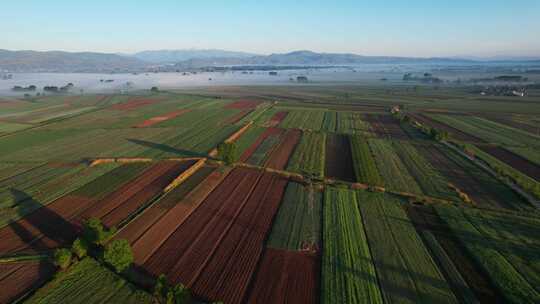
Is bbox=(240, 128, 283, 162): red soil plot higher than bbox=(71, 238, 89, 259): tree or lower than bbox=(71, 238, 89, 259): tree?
higher

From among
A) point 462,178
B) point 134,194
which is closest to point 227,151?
point 134,194

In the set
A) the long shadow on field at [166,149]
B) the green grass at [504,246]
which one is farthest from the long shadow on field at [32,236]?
the green grass at [504,246]

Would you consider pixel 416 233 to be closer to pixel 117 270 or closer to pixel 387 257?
pixel 387 257

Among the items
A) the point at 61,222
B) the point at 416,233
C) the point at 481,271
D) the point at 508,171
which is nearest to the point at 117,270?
the point at 61,222

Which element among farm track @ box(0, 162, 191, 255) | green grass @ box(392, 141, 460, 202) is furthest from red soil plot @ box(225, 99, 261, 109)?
farm track @ box(0, 162, 191, 255)

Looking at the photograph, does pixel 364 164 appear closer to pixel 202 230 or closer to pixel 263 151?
pixel 263 151

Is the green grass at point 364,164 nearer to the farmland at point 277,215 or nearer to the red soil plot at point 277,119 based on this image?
the farmland at point 277,215

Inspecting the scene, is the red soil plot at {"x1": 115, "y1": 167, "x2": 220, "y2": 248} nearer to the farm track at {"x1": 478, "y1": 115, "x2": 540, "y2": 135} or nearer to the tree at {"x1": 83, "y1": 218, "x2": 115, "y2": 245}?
the tree at {"x1": 83, "y1": 218, "x2": 115, "y2": 245}
